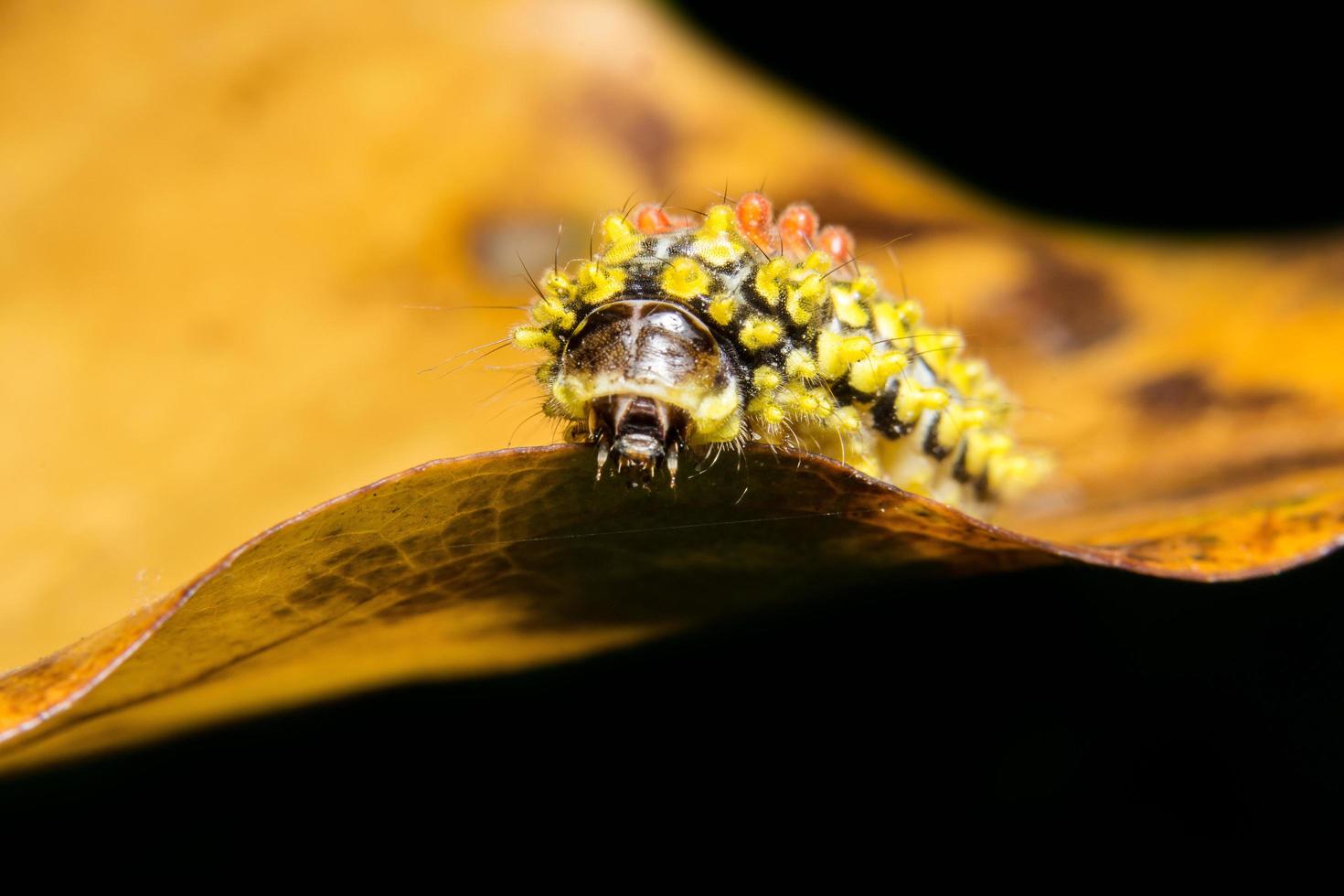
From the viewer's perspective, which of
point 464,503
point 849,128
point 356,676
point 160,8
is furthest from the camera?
point 849,128

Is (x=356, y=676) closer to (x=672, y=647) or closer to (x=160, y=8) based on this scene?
(x=672, y=647)

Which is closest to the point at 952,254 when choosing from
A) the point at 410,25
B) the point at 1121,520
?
the point at 1121,520

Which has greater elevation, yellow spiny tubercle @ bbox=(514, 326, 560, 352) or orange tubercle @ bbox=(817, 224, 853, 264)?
orange tubercle @ bbox=(817, 224, 853, 264)

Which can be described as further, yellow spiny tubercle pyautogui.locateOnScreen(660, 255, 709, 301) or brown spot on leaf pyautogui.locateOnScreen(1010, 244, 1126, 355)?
brown spot on leaf pyautogui.locateOnScreen(1010, 244, 1126, 355)

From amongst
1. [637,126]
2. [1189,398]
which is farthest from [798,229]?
[637,126]

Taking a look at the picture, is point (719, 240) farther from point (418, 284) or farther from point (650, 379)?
point (418, 284)

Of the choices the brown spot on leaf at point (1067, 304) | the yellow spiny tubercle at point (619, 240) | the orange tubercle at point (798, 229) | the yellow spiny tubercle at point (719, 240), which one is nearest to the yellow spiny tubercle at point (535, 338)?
the yellow spiny tubercle at point (619, 240)

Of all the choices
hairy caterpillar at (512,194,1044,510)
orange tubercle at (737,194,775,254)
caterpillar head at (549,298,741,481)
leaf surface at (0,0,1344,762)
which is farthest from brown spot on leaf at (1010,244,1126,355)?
caterpillar head at (549,298,741,481)

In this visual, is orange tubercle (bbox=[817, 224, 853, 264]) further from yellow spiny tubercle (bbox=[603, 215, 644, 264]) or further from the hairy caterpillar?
yellow spiny tubercle (bbox=[603, 215, 644, 264])
